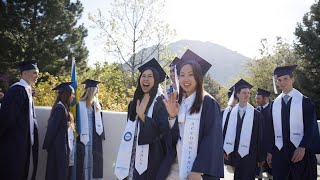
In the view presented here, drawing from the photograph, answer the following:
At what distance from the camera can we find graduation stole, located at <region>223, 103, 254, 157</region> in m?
6.07

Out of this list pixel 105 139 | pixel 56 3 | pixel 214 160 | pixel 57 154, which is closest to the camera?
pixel 214 160

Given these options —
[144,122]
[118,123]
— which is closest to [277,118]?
[144,122]

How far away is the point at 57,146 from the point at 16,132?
669 mm

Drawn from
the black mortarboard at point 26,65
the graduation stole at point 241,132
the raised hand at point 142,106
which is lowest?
the graduation stole at point 241,132

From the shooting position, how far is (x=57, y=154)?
530 centimetres

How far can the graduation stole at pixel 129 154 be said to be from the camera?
394 cm

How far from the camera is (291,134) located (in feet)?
16.5

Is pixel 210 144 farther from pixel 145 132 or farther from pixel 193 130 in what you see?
pixel 145 132

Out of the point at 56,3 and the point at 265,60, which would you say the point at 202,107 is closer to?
the point at 56,3

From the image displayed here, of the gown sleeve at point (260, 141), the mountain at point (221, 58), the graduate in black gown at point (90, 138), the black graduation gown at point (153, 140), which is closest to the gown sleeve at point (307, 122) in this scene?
the gown sleeve at point (260, 141)

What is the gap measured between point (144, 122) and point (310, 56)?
1912 centimetres

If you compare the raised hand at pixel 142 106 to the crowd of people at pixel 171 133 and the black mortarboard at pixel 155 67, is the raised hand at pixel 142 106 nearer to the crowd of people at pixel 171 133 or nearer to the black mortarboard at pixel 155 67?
the crowd of people at pixel 171 133

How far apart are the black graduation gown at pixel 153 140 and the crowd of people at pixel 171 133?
1cm

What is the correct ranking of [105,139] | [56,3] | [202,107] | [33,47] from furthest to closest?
[56,3], [33,47], [105,139], [202,107]
